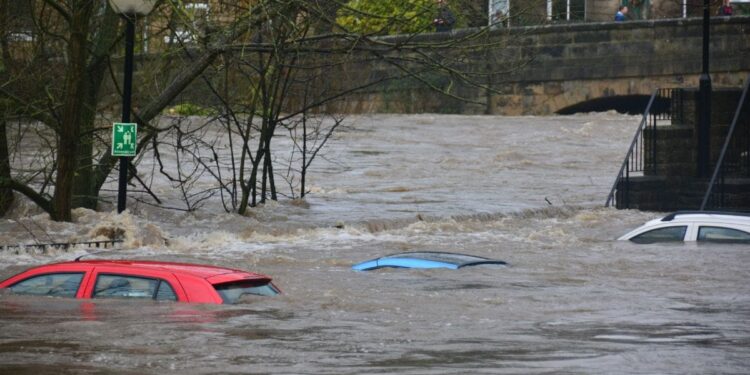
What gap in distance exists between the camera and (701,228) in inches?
664

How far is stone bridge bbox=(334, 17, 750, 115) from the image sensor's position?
42.6m

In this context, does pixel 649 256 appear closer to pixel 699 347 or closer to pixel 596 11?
pixel 699 347

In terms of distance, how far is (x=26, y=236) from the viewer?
1944cm

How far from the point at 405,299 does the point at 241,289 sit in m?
2.42

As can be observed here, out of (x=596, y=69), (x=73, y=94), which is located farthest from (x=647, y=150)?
(x=596, y=69)

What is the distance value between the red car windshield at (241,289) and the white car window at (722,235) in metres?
6.42

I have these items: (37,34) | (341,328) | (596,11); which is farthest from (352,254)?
(596,11)

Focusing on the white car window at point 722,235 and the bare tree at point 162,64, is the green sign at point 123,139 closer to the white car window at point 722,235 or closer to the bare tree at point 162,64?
the bare tree at point 162,64

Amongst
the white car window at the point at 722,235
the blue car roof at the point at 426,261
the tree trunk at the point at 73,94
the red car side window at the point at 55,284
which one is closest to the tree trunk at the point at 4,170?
the tree trunk at the point at 73,94

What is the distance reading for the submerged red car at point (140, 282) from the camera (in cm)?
1140

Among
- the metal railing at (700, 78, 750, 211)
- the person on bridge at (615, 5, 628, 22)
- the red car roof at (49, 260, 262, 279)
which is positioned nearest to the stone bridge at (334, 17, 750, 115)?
the person on bridge at (615, 5, 628, 22)

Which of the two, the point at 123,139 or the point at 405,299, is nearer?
the point at 405,299

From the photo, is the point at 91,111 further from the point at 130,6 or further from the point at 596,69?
the point at 596,69

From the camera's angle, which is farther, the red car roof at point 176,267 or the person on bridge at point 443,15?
the person on bridge at point 443,15
